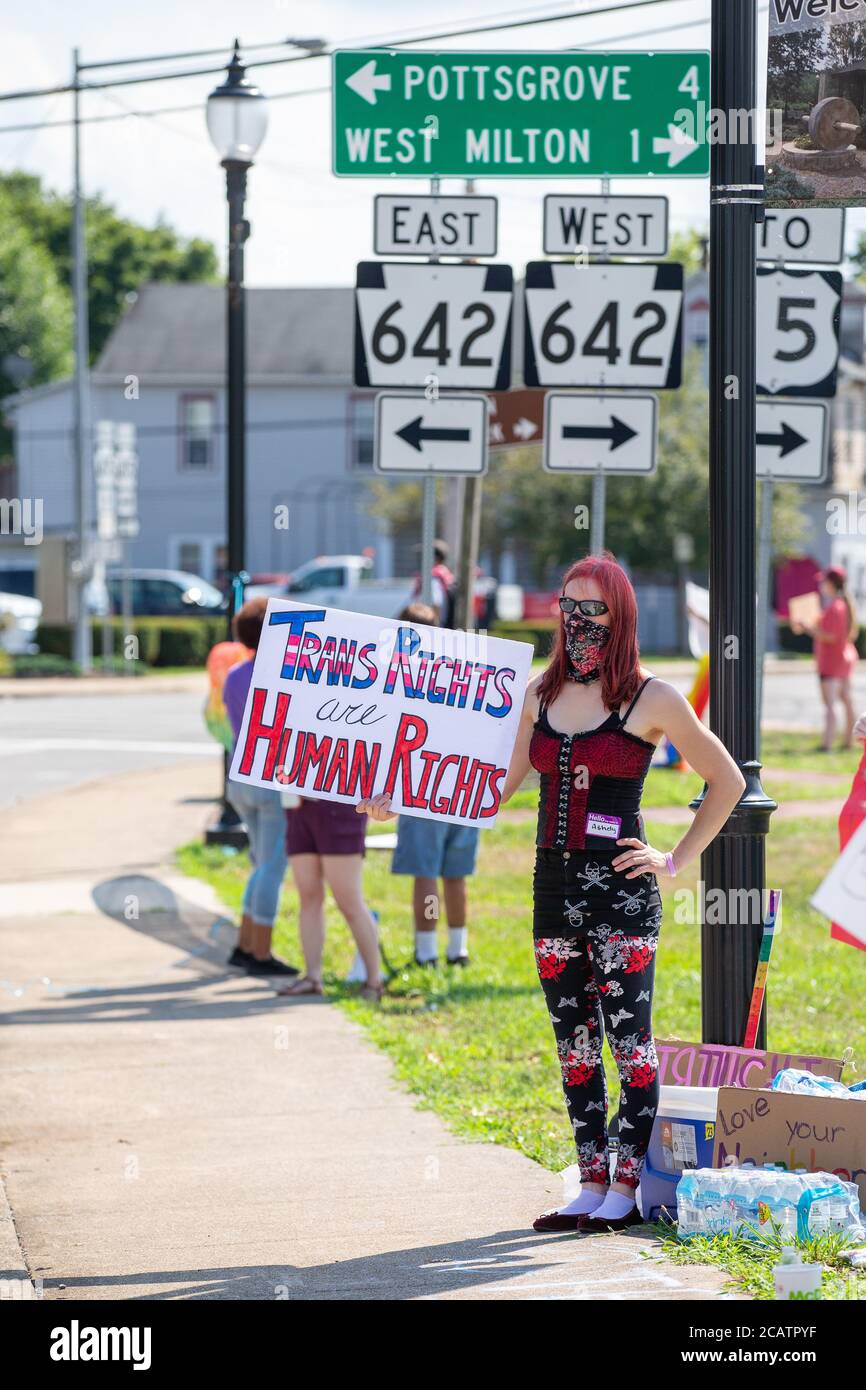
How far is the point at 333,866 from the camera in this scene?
863 centimetres

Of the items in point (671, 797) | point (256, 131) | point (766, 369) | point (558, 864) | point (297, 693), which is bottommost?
point (671, 797)

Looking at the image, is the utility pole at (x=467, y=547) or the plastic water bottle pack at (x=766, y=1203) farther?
the utility pole at (x=467, y=547)

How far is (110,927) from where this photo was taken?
10828 mm

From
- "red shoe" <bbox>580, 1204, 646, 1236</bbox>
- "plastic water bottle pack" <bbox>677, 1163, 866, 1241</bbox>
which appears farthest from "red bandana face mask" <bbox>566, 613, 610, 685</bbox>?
"red shoe" <bbox>580, 1204, 646, 1236</bbox>

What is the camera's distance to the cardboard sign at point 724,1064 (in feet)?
17.9

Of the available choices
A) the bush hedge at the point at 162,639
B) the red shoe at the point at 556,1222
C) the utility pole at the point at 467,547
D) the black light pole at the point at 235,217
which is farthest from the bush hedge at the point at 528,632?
the red shoe at the point at 556,1222

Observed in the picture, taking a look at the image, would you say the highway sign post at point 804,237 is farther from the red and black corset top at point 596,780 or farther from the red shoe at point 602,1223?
the red shoe at point 602,1223

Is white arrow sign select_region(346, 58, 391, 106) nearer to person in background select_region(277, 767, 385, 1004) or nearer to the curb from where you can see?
person in background select_region(277, 767, 385, 1004)

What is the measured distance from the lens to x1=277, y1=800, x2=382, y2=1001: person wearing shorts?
339 inches

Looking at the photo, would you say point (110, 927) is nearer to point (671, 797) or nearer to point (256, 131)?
point (256, 131)

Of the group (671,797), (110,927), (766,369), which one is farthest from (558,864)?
(671,797)

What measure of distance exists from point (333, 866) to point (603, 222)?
348 cm

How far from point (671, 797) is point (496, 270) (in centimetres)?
849
